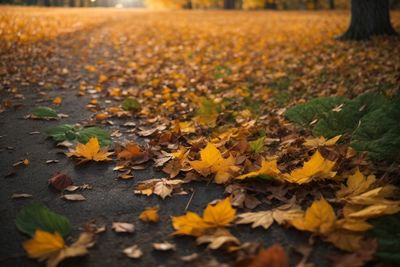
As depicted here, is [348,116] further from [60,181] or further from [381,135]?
[60,181]

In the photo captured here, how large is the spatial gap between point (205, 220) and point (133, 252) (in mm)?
357

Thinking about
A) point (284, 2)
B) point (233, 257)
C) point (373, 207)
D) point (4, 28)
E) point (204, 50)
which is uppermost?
point (284, 2)

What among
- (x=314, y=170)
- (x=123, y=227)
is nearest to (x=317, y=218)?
(x=314, y=170)

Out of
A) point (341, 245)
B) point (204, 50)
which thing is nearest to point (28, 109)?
point (341, 245)

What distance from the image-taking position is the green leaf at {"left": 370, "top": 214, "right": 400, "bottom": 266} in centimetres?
142

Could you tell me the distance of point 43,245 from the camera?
5.02 feet

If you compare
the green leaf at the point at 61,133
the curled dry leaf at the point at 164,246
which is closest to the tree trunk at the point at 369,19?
the green leaf at the point at 61,133

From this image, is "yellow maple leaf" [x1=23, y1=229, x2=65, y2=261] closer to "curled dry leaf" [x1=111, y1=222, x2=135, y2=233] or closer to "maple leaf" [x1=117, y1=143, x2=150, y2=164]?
"curled dry leaf" [x1=111, y1=222, x2=135, y2=233]

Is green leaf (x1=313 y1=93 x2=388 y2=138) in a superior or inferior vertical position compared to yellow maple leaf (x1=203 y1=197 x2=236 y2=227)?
superior

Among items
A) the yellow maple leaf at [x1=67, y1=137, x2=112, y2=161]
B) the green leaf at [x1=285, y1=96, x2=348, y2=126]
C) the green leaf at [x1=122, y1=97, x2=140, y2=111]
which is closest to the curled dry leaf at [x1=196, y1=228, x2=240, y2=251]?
the yellow maple leaf at [x1=67, y1=137, x2=112, y2=161]

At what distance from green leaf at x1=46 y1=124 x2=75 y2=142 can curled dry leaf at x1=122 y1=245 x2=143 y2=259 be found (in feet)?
5.02

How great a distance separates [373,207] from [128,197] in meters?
1.31

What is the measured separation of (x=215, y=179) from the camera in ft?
7.11

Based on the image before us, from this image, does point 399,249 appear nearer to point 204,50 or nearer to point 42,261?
point 42,261
